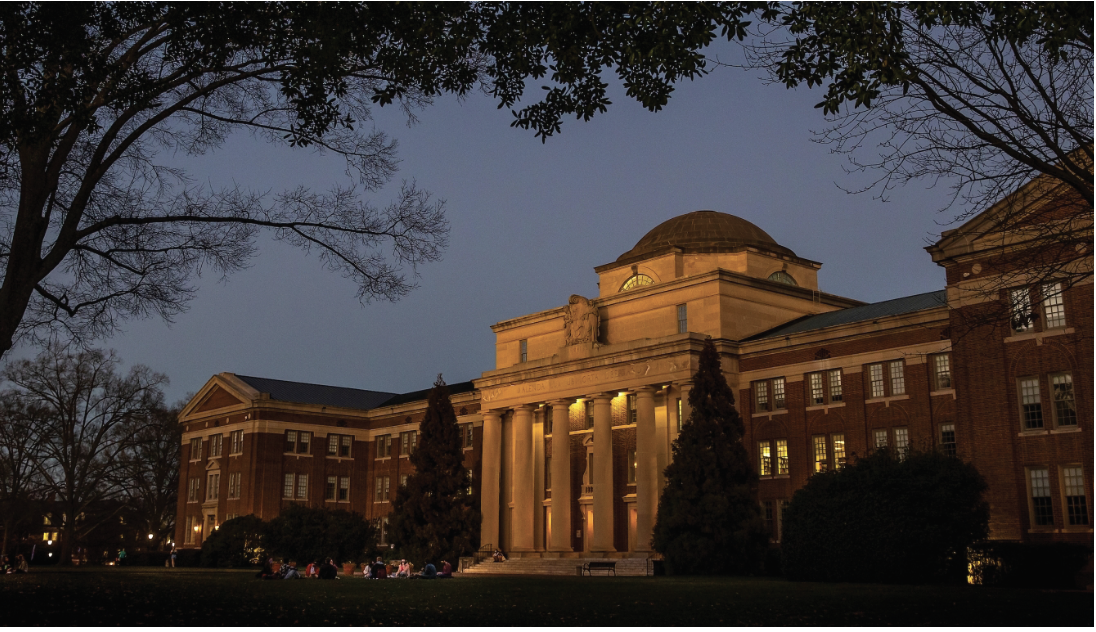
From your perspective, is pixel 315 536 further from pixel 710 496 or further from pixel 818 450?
pixel 818 450

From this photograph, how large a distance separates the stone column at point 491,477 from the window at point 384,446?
18438mm

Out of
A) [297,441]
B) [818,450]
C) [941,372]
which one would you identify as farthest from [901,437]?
[297,441]

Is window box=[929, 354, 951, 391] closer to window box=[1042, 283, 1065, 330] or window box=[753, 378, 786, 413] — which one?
window box=[1042, 283, 1065, 330]

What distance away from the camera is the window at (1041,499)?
120 feet

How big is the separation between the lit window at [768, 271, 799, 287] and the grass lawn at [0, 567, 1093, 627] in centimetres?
3393

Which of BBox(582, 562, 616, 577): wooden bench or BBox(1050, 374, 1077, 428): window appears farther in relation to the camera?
BBox(582, 562, 616, 577): wooden bench

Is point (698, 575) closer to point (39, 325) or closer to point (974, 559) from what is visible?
point (974, 559)

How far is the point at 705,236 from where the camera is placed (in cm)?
5900

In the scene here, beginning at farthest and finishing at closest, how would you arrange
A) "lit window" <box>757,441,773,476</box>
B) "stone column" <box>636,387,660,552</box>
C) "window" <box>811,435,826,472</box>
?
"stone column" <box>636,387,660,552</box>
"lit window" <box>757,441,773,476</box>
"window" <box>811,435,826,472</box>

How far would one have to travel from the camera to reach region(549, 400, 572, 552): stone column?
5438 centimetres

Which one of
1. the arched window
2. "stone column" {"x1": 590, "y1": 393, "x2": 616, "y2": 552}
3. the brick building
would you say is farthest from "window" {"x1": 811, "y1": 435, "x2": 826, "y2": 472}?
the arched window

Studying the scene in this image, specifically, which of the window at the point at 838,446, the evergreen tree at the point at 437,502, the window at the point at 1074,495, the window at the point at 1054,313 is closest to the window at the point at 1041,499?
the window at the point at 1074,495

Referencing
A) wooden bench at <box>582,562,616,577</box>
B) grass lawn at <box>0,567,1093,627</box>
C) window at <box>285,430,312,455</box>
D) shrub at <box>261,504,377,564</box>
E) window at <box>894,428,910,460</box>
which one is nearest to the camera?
grass lawn at <box>0,567,1093,627</box>

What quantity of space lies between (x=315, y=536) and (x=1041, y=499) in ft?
130
